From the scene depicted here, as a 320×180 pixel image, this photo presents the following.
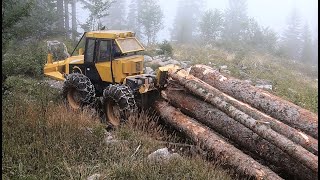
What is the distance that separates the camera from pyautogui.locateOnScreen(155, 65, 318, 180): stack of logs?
5.83 metres

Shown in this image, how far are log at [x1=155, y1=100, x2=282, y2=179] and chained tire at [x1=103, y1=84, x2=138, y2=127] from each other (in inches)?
31.7

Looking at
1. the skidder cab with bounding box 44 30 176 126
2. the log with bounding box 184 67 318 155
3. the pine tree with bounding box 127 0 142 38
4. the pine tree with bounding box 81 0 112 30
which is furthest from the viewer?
the pine tree with bounding box 127 0 142 38

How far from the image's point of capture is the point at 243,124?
6375 mm

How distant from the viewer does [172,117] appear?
8148 millimetres

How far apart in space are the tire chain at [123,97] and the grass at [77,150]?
2.03 ft

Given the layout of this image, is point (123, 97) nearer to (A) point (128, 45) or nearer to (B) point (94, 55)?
(A) point (128, 45)

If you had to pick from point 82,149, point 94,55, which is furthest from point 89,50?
point 82,149

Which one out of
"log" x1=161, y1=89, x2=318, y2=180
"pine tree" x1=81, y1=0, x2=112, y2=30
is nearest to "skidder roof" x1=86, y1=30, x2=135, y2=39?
"log" x1=161, y1=89, x2=318, y2=180

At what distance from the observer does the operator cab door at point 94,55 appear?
9.80 metres

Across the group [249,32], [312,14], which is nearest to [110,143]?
[249,32]

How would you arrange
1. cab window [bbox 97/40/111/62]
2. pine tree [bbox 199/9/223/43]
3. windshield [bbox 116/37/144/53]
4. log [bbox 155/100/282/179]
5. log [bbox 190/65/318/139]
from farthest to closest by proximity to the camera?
pine tree [bbox 199/9/223/43] < cab window [bbox 97/40/111/62] < windshield [bbox 116/37/144/53] < log [bbox 190/65/318/139] < log [bbox 155/100/282/179]

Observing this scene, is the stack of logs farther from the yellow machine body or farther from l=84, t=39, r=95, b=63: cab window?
l=84, t=39, r=95, b=63: cab window

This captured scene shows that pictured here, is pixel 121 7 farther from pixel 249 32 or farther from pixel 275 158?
pixel 275 158

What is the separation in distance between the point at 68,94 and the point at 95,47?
1652mm
